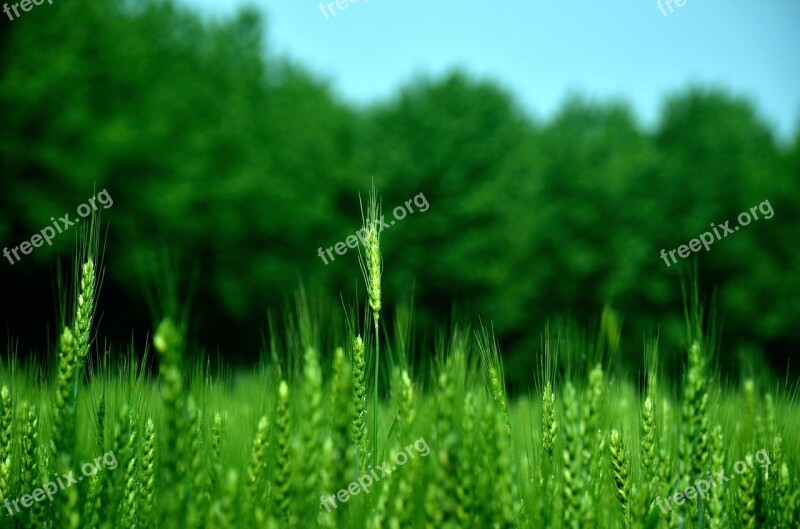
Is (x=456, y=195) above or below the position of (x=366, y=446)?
above

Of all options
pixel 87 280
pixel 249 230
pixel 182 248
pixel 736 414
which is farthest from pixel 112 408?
pixel 249 230

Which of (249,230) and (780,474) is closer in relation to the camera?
(780,474)

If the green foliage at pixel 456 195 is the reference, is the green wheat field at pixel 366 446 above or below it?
below

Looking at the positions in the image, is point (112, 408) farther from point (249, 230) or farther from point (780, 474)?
point (249, 230)

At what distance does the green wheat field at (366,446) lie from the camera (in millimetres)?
Result: 1815

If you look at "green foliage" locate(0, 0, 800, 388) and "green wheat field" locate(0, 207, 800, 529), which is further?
"green foliage" locate(0, 0, 800, 388)

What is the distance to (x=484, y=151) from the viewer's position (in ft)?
97.7

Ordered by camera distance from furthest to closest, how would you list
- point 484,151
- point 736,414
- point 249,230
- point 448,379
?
point 484,151 → point 249,230 → point 736,414 → point 448,379

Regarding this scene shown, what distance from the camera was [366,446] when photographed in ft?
8.11

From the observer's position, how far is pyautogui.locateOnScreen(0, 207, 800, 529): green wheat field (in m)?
1.82

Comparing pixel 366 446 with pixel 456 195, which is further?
pixel 456 195

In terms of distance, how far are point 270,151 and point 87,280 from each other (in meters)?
27.4

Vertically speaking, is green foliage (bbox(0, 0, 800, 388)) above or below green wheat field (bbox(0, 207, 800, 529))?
above

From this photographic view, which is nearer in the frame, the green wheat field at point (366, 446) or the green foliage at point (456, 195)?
the green wheat field at point (366, 446)
